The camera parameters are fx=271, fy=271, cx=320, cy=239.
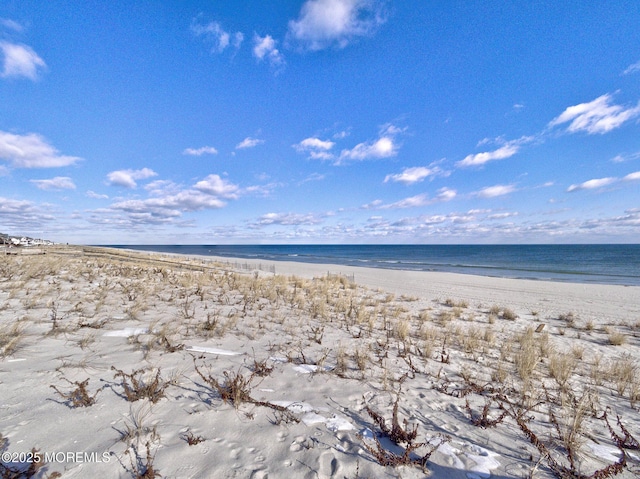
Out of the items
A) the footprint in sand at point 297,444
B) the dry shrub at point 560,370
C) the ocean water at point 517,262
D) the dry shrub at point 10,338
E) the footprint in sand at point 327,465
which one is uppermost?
the dry shrub at point 10,338

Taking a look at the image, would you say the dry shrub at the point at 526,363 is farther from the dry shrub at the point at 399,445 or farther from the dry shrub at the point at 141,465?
the dry shrub at the point at 141,465

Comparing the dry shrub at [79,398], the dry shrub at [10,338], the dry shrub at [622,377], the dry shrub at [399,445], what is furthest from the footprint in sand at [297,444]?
the dry shrub at [622,377]

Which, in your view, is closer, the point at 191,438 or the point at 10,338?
the point at 191,438

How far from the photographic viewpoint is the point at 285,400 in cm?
334

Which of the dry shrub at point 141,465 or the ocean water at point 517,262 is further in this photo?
the ocean water at point 517,262

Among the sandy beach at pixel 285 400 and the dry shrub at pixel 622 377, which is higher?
the sandy beach at pixel 285 400

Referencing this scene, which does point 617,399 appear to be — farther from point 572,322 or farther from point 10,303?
point 10,303

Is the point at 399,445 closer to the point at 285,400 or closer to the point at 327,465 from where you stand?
the point at 327,465

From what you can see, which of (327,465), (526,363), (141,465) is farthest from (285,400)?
(526,363)

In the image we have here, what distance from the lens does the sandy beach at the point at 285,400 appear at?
7.75ft

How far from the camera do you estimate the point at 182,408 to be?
2973mm

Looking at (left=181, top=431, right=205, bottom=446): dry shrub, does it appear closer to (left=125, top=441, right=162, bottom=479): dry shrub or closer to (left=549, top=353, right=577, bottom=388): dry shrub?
(left=125, top=441, right=162, bottom=479): dry shrub

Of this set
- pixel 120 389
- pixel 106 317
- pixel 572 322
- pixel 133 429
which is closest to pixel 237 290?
Answer: pixel 106 317

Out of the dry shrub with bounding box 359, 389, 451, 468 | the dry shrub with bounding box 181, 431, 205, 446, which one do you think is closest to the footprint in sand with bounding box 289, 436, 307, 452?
the dry shrub with bounding box 359, 389, 451, 468
